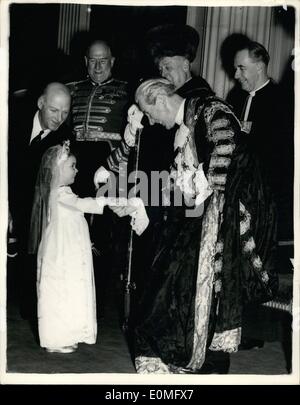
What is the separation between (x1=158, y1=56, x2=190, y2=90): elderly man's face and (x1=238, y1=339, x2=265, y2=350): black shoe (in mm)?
2036

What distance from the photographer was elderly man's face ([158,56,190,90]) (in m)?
4.45

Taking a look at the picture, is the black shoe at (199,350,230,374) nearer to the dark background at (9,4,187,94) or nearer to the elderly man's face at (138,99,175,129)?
the elderly man's face at (138,99,175,129)

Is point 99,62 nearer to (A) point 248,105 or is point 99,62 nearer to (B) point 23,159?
(B) point 23,159

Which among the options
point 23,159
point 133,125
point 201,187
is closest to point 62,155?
point 133,125

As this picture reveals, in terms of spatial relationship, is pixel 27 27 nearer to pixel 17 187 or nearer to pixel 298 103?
pixel 17 187

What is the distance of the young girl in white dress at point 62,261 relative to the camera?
12.5ft

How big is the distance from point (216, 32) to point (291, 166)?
1.55 meters

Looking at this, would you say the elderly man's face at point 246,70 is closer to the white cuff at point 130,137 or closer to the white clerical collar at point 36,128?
the white cuff at point 130,137

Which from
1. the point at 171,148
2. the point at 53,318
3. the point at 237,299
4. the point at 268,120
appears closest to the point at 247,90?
the point at 268,120

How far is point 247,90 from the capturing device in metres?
4.77

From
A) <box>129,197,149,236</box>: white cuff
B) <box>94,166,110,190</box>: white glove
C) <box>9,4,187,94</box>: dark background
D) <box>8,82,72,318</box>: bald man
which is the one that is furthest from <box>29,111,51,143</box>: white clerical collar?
<box>9,4,187,94</box>: dark background

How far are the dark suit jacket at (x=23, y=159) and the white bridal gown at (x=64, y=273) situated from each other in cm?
64

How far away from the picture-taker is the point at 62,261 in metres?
3.82

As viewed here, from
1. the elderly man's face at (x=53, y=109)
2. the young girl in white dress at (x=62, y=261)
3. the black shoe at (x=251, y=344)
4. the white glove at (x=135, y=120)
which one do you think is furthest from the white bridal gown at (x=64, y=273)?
the black shoe at (x=251, y=344)
